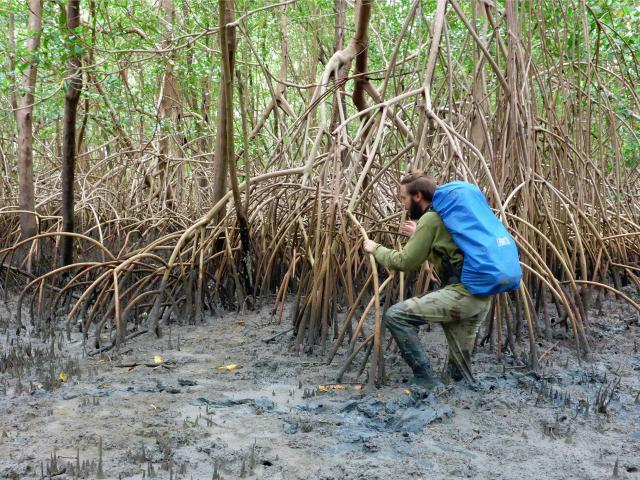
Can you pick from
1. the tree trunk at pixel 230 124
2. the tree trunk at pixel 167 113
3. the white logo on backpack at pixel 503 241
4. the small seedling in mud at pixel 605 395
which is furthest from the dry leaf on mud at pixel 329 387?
the tree trunk at pixel 167 113

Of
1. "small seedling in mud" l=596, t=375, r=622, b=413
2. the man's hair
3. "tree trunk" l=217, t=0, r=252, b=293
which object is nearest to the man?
the man's hair

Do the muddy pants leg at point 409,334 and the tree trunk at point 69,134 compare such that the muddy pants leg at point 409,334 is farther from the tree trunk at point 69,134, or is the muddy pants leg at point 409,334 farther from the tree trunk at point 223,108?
the tree trunk at point 69,134

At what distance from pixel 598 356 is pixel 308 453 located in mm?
2150

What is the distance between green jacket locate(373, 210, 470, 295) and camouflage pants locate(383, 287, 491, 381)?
0.07 metres

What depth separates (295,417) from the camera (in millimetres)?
2975

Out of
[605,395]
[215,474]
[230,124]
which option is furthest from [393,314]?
[230,124]

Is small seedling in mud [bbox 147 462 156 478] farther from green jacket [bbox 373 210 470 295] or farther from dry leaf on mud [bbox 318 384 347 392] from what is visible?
green jacket [bbox 373 210 470 295]

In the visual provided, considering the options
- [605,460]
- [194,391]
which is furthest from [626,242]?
[194,391]

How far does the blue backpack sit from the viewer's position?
2949 millimetres

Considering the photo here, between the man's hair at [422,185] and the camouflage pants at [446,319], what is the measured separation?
45 centimetres

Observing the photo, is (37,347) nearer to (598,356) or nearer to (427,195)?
(427,195)

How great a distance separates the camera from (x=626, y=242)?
5.70 metres

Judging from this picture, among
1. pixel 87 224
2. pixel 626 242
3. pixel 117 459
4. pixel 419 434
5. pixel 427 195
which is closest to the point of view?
pixel 117 459

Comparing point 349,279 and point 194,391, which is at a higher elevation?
point 349,279
